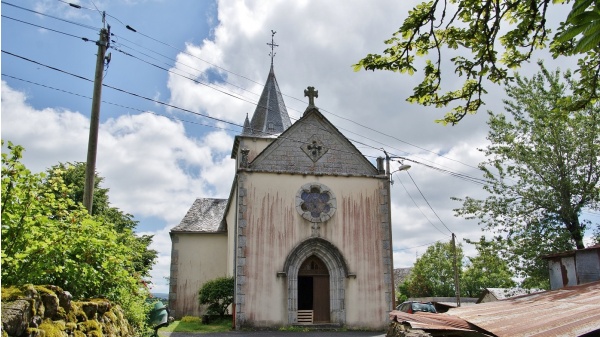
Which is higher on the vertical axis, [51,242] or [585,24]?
[585,24]

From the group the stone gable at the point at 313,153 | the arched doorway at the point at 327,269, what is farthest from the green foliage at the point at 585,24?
the stone gable at the point at 313,153

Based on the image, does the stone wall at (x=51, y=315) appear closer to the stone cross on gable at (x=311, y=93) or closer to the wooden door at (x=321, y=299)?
the wooden door at (x=321, y=299)

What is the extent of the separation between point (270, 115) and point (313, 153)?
23.7 feet

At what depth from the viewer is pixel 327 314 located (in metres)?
19.9

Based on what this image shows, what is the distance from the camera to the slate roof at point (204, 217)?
27047 mm

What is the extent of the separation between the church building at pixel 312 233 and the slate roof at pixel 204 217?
274 inches

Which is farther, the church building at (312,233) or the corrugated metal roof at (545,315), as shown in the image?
the church building at (312,233)

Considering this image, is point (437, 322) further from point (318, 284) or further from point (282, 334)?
point (318, 284)

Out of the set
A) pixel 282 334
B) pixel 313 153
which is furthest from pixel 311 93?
pixel 282 334

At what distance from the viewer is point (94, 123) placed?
11867 millimetres

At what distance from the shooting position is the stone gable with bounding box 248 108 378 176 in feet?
68.9

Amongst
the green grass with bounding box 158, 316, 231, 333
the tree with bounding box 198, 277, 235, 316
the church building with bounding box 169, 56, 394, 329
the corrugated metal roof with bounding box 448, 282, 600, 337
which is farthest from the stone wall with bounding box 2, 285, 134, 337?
the tree with bounding box 198, 277, 235, 316

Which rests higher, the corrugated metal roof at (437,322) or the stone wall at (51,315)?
the stone wall at (51,315)

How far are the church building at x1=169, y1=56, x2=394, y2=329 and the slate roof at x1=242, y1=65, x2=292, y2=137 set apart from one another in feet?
16.5
